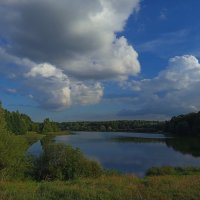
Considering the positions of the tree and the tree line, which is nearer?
the tree

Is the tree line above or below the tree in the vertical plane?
above

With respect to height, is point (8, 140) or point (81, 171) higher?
point (8, 140)

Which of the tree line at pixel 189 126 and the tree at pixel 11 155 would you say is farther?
the tree line at pixel 189 126

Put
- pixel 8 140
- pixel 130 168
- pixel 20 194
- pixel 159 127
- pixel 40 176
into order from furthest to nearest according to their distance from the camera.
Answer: pixel 159 127 < pixel 130 168 < pixel 8 140 < pixel 40 176 < pixel 20 194

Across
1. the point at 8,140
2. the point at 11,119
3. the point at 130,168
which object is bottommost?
the point at 130,168

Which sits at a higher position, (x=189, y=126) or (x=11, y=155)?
(x=189, y=126)

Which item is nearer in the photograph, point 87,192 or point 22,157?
point 87,192

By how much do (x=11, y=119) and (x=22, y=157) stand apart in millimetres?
89185

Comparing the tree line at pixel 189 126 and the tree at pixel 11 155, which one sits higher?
the tree line at pixel 189 126

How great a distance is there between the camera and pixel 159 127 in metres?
187

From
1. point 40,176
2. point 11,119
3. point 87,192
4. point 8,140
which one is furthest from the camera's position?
point 11,119

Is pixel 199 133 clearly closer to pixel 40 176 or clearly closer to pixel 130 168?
pixel 130 168

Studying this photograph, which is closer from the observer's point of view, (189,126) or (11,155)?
(11,155)

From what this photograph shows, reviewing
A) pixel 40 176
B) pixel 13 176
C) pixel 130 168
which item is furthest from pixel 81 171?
pixel 130 168
